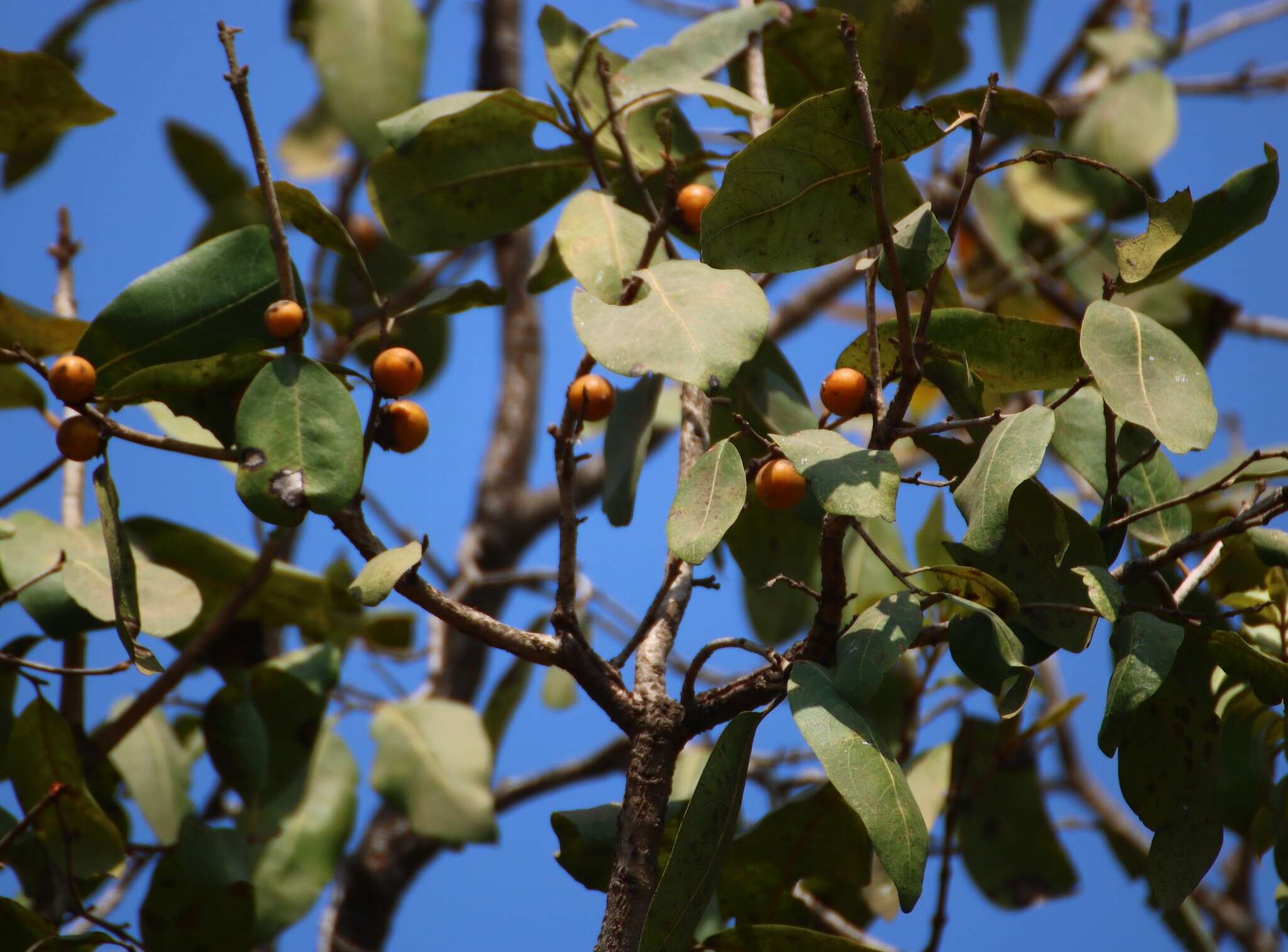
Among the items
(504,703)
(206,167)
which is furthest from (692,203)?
(206,167)

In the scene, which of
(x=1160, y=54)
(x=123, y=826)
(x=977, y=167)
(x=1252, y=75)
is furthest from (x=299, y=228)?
(x=1252, y=75)

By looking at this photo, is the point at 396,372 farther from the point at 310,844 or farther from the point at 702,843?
the point at 310,844

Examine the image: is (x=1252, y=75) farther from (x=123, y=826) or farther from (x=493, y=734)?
(x=123, y=826)

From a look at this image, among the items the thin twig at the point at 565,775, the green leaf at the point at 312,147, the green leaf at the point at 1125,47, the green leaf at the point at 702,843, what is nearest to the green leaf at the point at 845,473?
the green leaf at the point at 702,843

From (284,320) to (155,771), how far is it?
67 cm

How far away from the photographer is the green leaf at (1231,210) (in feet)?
2.21

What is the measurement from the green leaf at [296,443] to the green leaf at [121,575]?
3.8 inches

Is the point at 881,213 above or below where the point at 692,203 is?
below

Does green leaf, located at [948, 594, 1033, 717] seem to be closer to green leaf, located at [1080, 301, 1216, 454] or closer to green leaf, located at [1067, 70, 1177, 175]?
green leaf, located at [1080, 301, 1216, 454]

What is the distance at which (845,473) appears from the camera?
22.6 inches

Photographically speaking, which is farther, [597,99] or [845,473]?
[597,99]

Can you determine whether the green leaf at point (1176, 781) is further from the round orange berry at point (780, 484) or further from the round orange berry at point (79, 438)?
the round orange berry at point (79, 438)

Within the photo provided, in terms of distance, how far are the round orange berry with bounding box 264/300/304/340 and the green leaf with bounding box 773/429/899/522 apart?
29 cm

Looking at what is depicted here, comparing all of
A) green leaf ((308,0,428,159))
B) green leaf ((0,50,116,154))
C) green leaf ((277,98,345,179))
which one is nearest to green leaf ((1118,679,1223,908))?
green leaf ((0,50,116,154))
